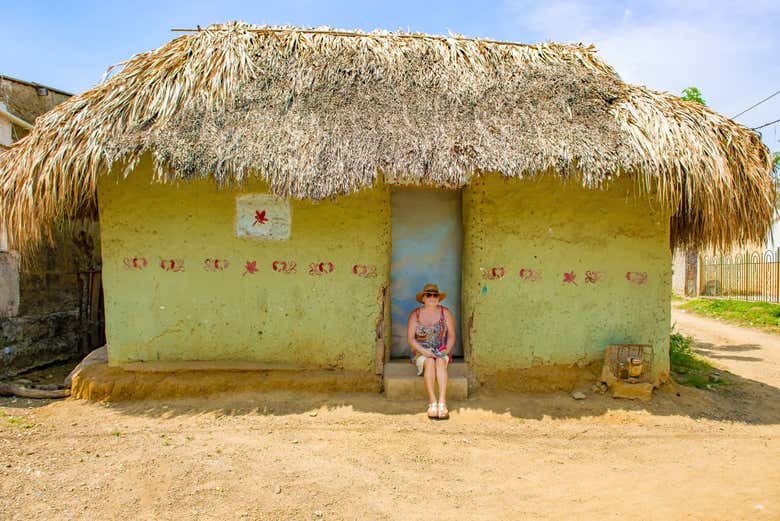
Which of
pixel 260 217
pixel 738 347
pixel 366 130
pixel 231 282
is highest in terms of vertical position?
pixel 366 130

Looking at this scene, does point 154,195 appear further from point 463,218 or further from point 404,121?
point 463,218

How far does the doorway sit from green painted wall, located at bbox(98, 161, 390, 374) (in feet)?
1.44

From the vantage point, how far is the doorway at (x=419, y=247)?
5375 millimetres

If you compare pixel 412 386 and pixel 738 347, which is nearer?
pixel 412 386

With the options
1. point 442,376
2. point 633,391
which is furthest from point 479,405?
point 633,391

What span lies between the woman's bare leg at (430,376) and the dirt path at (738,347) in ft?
13.3

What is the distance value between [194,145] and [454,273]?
9.11ft

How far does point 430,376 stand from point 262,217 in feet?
7.01

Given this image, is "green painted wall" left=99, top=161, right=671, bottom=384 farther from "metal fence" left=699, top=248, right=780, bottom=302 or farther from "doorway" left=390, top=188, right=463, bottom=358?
"metal fence" left=699, top=248, right=780, bottom=302

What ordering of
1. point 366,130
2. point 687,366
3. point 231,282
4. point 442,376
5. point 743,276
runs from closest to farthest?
point 442,376 < point 366,130 < point 231,282 < point 687,366 < point 743,276

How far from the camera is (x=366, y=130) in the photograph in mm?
4758

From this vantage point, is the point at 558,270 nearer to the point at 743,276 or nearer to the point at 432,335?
the point at 432,335

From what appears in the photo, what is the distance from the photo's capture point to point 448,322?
4809mm

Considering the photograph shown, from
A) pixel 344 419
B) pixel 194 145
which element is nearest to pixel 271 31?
pixel 194 145
